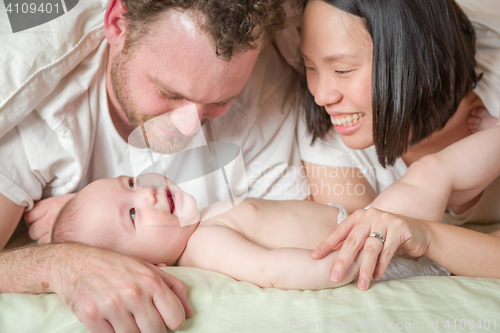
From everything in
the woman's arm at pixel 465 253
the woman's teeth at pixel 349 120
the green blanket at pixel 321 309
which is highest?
the woman's teeth at pixel 349 120

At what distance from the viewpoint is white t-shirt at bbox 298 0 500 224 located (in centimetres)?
113

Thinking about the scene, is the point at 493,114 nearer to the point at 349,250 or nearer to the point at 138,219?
the point at 349,250

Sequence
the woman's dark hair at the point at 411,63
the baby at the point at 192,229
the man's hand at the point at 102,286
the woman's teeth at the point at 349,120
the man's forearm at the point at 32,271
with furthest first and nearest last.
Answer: the woman's teeth at the point at 349,120 → the woman's dark hair at the point at 411,63 → the baby at the point at 192,229 → the man's forearm at the point at 32,271 → the man's hand at the point at 102,286

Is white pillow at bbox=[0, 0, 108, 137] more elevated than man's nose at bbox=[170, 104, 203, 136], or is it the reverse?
white pillow at bbox=[0, 0, 108, 137]

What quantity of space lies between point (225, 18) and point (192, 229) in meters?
0.50

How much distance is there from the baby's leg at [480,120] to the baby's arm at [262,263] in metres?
0.74

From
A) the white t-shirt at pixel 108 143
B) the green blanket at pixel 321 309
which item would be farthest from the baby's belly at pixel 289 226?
the green blanket at pixel 321 309

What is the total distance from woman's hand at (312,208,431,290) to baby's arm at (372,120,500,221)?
0.34ft

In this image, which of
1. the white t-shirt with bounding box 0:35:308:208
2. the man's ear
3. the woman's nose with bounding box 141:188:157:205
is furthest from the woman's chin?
the man's ear

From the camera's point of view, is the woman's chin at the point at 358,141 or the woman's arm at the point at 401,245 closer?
the woman's arm at the point at 401,245

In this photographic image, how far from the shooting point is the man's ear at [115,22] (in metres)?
1.02

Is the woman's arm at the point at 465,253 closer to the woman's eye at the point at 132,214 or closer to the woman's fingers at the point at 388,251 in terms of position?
the woman's fingers at the point at 388,251

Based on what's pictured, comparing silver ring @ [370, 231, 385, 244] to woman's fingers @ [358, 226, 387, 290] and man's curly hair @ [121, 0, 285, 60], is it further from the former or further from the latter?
man's curly hair @ [121, 0, 285, 60]

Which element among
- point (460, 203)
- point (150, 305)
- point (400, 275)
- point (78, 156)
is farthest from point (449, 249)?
point (78, 156)
